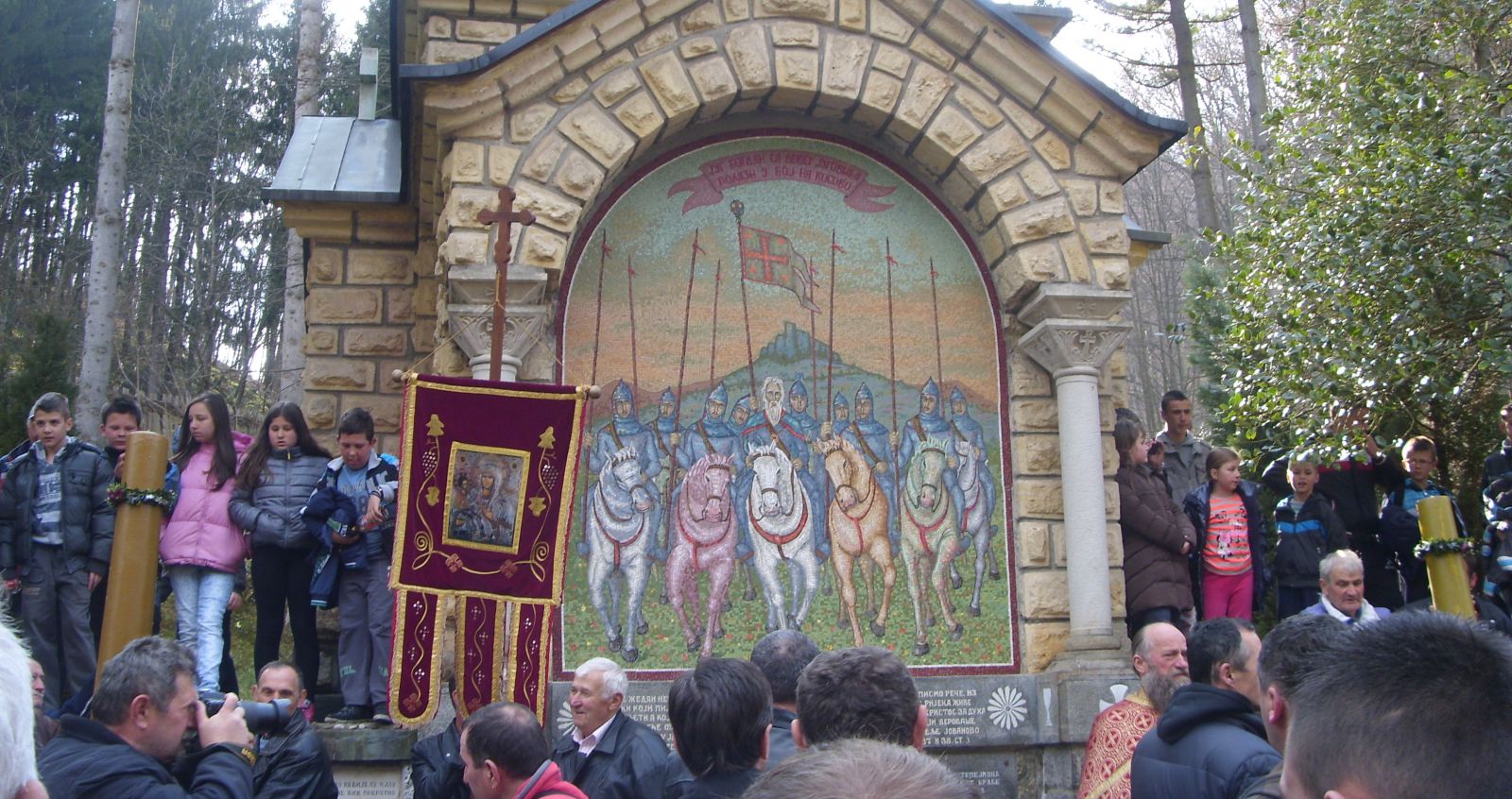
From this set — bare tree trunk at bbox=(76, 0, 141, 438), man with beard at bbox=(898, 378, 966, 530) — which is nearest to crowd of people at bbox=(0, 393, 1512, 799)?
man with beard at bbox=(898, 378, 966, 530)

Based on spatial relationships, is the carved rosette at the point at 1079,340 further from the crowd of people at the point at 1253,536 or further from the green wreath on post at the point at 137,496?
the green wreath on post at the point at 137,496

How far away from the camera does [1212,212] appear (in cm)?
1877

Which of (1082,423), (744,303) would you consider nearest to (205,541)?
(744,303)

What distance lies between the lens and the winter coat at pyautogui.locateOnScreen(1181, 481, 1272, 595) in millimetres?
8273

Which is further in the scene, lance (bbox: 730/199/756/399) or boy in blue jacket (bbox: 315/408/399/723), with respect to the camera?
lance (bbox: 730/199/756/399)

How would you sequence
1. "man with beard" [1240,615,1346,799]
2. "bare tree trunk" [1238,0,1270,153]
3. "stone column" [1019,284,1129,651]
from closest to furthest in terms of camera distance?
"man with beard" [1240,615,1346,799] → "stone column" [1019,284,1129,651] → "bare tree trunk" [1238,0,1270,153]

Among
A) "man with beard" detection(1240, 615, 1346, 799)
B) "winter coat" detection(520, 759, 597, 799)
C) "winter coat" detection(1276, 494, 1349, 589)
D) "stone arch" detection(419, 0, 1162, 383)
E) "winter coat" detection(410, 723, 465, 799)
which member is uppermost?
"stone arch" detection(419, 0, 1162, 383)

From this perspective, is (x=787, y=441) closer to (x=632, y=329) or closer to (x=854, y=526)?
(x=854, y=526)

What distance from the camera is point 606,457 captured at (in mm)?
7914

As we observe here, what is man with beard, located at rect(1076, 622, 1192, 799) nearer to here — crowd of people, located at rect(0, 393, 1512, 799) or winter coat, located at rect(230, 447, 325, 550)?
crowd of people, located at rect(0, 393, 1512, 799)

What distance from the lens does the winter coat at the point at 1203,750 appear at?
11.4ft

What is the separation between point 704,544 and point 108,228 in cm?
1153

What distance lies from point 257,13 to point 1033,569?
27.9m

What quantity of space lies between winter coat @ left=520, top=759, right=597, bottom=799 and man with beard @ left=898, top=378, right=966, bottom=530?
452cm
